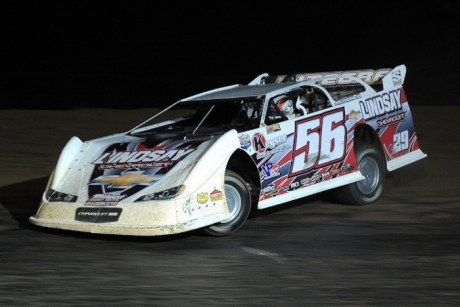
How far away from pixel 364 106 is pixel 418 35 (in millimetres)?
17573

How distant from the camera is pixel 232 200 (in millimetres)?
8602

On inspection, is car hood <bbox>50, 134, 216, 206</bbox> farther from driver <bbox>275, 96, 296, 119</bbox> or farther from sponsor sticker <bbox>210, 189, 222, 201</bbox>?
driver <bbox>275, 96, 296, 119</bbox>

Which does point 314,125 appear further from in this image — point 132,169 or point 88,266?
point 88,266

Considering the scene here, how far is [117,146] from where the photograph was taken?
29.8ft

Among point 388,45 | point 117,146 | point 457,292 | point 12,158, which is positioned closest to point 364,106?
point 117,146

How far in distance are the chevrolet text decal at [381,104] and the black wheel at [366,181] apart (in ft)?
1.20

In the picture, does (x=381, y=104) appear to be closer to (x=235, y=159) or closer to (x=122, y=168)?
(x=235, y=159)

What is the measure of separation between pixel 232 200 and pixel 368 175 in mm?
2226

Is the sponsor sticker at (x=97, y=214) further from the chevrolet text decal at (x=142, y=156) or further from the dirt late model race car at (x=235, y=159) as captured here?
the chevrolet text decal at (x=142, y=156)

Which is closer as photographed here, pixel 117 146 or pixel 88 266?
pixel 88 266

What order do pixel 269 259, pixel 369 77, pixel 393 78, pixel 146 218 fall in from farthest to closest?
pixel 369 77 → pixel 393 78 → pixel 146 218 → pixel 269 259

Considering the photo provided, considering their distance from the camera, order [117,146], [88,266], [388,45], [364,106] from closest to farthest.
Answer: [88,266], [117,146], [364,106], [388,45]

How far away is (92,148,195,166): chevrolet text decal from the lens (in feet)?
28.0

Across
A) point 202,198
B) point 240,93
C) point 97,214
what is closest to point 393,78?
point 240,93
